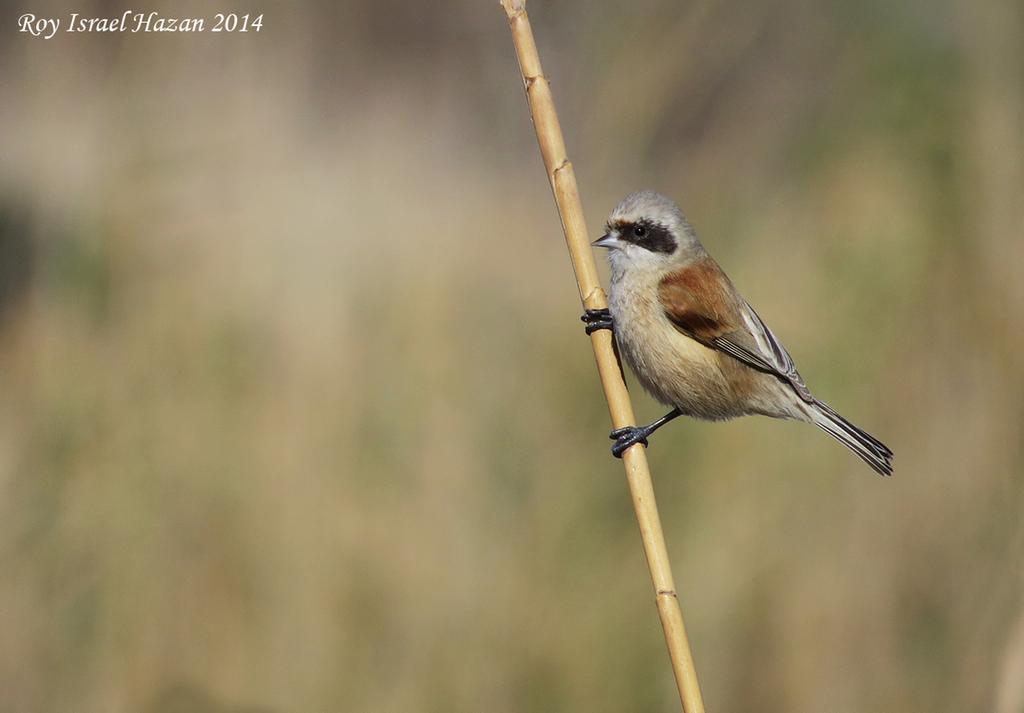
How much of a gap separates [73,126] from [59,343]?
647 mm

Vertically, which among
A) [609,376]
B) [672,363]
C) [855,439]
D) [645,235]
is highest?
[645,235]

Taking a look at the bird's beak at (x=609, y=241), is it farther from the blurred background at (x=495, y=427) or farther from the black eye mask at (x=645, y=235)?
the blurred background at (x=495, y=427)

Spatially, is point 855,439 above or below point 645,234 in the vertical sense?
below

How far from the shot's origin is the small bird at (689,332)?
8.39ft

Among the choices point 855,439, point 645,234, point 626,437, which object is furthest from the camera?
point 645,234

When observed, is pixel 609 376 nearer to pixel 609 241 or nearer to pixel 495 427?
pixel 609 241

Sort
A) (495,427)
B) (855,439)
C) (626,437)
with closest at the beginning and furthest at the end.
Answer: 1. (626,437)
2. (855,439)
3. (495,427)

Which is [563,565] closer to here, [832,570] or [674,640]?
[832,570]

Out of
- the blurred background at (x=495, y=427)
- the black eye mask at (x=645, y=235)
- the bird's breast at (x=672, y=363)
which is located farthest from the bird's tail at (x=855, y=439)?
the black eye mask at (x=645, y=235)

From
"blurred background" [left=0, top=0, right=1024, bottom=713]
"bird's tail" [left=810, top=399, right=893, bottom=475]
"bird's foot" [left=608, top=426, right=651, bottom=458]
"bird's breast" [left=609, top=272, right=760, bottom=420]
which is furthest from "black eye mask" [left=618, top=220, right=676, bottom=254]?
"bird's foot" [left=608, top=426, right=651, bottom=458]

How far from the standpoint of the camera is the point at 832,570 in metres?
3.05

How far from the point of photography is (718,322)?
8.71 ft

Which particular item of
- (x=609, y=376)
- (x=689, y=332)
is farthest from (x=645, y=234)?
(x=609, y=376)

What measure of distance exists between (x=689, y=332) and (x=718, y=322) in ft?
0.28
